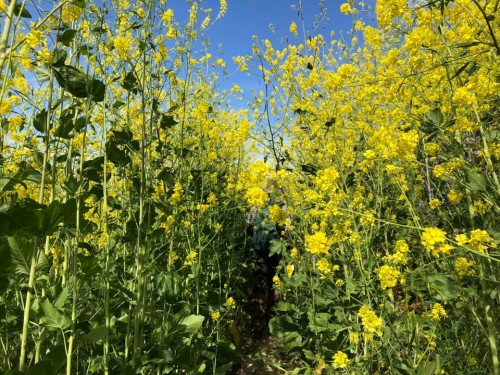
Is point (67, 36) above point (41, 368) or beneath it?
above

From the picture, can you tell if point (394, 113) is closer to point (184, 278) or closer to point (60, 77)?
point (184, 278)

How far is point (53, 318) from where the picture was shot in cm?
147

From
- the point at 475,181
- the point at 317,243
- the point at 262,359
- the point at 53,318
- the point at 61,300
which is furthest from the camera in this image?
the point at 262,359

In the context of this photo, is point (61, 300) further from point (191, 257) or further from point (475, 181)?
point (475, 181)

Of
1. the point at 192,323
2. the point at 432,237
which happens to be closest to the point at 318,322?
the point at 192,323

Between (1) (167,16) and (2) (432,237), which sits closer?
(2) (432,237)

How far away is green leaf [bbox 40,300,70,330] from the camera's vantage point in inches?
57.6

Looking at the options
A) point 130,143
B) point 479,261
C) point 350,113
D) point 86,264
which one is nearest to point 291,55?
point 350,113

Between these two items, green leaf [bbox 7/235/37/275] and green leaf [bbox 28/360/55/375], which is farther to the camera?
green leaf [bbox 7/235/37/275]

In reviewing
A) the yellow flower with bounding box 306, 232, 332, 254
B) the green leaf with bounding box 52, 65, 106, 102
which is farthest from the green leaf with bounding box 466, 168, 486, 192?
the green leaf with bounding box 52, 65, 106, 102

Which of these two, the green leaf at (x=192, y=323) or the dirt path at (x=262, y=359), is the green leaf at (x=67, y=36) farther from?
the dirt path at (x=262, y=359)

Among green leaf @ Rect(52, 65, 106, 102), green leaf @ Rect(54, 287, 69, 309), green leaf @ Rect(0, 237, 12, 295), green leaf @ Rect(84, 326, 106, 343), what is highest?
green leaf @ Rect(52, 65, 106, 102)

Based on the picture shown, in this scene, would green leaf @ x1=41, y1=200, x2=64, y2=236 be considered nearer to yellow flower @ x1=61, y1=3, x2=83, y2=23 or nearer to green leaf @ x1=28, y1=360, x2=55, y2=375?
green leaf @ x1=28, y1=360, x2=55, y2=375

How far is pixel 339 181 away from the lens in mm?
2859
